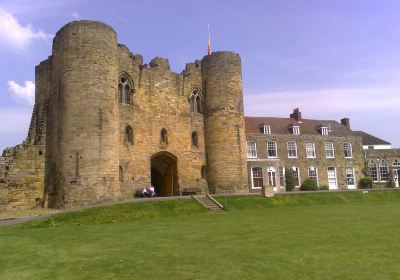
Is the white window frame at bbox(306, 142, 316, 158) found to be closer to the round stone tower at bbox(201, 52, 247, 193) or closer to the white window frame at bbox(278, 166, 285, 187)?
the white window frame at bbox(278, 166, 285, 187)

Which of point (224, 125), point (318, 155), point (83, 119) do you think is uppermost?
point (224, 125)

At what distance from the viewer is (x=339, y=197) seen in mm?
30312

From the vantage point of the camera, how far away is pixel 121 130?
89.2 feet

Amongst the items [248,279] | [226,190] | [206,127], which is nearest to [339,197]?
[226,190]

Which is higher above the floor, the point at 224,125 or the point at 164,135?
the point at 224,125

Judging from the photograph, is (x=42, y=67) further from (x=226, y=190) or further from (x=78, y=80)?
(x=226, y=190)

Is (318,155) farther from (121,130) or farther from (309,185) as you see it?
(121,130)

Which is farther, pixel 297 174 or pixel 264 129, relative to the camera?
pixel 264 129

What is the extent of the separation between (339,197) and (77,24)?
21.1 m

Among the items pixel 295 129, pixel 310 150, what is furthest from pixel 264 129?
pixel 310 150

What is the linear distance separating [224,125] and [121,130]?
25.8ft

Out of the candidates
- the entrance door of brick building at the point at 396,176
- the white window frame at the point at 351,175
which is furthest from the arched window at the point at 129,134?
the entrance door of brick building at the point at 396,176

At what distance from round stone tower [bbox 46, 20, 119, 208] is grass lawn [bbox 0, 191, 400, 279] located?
17.2 feet

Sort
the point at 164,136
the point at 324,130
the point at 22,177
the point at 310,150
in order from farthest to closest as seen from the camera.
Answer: the point at 324,130 < the point at 310,150 < the point at 164,136 < the point at 22,177
